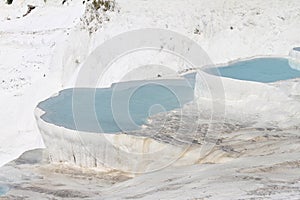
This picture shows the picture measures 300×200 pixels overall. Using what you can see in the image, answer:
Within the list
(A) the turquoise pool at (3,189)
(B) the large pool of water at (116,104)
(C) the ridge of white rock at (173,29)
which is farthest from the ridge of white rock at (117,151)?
(C) the ridge of white rock at (173,29)

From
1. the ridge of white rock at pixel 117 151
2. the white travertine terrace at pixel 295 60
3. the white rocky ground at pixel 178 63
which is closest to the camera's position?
the white rocky ground at pixel 178 63

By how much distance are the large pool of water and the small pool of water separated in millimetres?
816

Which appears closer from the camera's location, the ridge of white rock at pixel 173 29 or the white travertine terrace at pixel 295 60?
the white travertine terrace at pixel 295 60

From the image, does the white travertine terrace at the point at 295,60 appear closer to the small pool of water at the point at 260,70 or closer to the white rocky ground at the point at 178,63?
the small pool of water at the point at 260,70

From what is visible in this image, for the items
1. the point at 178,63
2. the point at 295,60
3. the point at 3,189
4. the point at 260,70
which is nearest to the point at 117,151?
the point at 3,189

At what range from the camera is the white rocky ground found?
603cm

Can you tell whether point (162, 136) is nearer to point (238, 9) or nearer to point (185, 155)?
point (185, 155)

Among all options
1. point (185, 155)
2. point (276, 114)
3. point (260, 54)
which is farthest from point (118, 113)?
point (260, 54)

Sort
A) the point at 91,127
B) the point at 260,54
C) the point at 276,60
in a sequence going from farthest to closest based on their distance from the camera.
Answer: the point at 260,54 → the point at 276,60 → the point at 91,127

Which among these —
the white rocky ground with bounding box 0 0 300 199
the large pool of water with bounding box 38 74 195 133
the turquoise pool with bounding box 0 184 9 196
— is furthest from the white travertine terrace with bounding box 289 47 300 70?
the turquoise pool with bounding box 0 184 9 196

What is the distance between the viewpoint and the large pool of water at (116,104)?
27.0 ft

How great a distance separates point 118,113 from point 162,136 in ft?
4.67

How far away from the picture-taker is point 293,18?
13812 mm

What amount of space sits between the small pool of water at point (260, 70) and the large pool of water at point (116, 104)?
82cm
